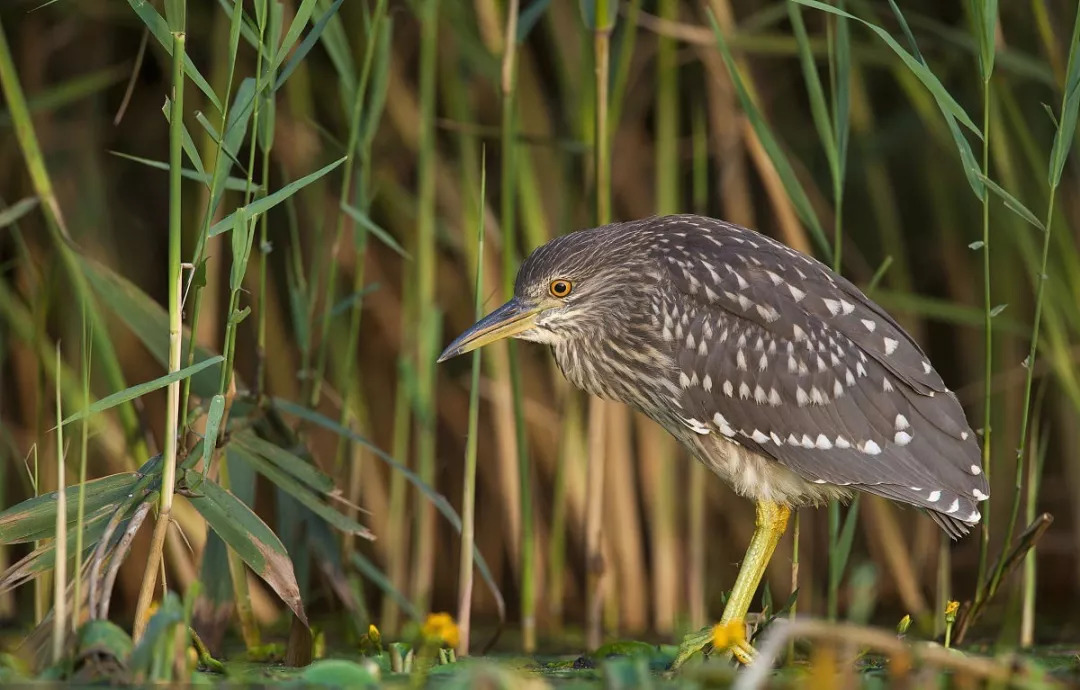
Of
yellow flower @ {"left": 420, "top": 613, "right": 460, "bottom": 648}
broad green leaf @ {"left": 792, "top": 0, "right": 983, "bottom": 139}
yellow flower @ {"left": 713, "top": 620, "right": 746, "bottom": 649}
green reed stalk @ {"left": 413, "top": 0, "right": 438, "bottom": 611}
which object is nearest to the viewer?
yellow flower @ {"left": 420, "top": 613, "right": 460, "bottom": 648}

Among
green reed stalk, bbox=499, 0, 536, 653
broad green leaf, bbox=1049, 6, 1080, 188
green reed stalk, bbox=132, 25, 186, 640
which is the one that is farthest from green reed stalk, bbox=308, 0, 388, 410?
broad green leaf, bbox=1049, 6, 1080, 188

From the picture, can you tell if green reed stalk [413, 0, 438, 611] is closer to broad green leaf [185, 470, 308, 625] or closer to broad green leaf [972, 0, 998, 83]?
broad green leaf [185, 470, 308, 625]

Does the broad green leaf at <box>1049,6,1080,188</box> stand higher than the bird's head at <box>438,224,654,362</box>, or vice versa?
the broad green leaf at <box>1049,6,1080,188</box>

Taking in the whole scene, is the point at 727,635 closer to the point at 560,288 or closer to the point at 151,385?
the point at 151,385

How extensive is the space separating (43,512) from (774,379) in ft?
Result: 6.64

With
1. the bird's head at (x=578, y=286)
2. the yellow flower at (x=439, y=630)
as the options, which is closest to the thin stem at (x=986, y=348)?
the bird's head at (x=578, y=286)

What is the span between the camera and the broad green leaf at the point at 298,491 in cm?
336

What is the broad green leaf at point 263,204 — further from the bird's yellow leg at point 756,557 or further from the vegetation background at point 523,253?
the bird's yellow leg at point 756,557

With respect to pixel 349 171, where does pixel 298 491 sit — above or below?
below

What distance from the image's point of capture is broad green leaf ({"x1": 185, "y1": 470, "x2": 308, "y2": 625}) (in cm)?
304

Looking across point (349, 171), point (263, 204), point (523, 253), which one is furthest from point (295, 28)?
point (523, 253)

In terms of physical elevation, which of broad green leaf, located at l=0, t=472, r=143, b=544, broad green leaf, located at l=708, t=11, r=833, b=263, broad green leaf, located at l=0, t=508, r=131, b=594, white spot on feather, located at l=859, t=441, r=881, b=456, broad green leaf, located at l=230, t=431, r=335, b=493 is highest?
broad green leaf, located at l=708, t=11, r=833, b=263

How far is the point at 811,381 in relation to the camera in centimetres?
382

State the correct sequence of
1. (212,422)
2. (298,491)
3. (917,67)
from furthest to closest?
(298,491)
(917,67)
(212,422)
